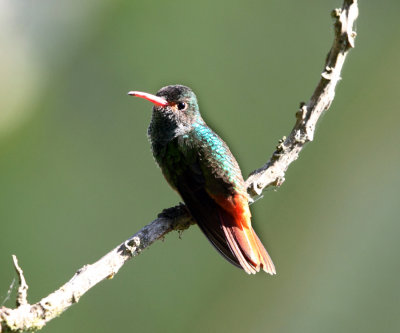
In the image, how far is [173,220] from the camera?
266cm

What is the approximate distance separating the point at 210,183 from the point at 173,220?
0.31m

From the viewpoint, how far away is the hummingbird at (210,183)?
276cm

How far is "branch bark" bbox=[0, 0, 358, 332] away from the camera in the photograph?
199 centimetres

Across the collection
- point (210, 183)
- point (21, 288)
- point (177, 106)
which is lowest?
point (21, 288)

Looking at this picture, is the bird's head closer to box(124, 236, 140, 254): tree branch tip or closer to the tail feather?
the tail feather

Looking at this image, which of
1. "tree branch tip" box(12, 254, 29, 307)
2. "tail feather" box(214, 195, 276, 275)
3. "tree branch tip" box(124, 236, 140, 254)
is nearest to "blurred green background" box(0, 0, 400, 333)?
"tail feather" box(214, 195, 276, 275)

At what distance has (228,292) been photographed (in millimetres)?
4391

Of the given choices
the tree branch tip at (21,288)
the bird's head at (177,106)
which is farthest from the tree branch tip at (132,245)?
the bird's head at (177,106)

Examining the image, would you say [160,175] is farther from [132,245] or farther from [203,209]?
[132,245]

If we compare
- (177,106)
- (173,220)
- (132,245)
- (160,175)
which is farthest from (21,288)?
(160,175)

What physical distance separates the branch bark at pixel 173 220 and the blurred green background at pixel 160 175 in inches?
48.4

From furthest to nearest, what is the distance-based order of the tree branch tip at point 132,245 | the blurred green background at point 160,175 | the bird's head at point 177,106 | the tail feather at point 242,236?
1. the blurred green background at point 160,175
2. the bird's head at point 177,106
3. the tail feather at point 242,236
4. the tree branch tip at point 132,245

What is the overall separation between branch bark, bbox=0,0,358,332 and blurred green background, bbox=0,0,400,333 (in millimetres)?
1229

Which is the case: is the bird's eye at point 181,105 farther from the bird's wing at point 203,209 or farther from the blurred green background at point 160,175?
the blurred green background at point 160,175
